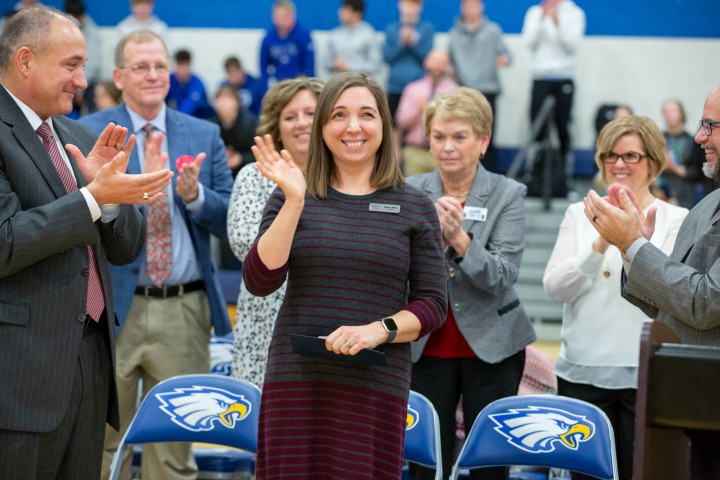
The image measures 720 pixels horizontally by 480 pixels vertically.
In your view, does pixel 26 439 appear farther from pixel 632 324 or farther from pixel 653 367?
pixel 632 324

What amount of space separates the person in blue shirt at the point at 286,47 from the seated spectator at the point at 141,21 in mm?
1282

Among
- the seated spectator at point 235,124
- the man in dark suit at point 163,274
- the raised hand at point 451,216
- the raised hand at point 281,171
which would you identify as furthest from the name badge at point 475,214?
the seated spectator at point 235,124

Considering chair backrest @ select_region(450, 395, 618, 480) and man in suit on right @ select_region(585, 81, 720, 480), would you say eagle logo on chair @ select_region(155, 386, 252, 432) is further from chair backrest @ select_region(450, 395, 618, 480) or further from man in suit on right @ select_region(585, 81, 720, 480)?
man in suit on right @ select_region(585, 81, 720, 480)

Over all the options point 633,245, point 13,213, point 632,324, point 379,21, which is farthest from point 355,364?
point 379,21

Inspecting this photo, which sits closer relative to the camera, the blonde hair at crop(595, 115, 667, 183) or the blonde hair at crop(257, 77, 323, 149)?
the blonde hair at crop(595, 115, 667, 183)

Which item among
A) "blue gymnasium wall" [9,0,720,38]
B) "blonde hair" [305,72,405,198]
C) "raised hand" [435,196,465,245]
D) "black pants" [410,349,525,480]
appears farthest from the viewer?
"blue gymnasium wall" [9,0,720,38]

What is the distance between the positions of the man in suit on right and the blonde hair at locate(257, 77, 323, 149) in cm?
155

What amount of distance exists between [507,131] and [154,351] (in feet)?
27.4

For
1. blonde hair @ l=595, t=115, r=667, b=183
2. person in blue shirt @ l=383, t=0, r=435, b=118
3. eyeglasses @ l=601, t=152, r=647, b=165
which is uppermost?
person in blue shirt @ l=383, t=0, r=435, b=118

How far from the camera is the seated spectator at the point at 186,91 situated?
1114 centimetres

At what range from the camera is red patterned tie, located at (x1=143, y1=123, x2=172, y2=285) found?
4.17 meters

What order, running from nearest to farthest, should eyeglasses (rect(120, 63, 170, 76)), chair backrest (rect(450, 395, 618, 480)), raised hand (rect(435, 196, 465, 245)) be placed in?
chair backrest (rect(450, 395, 618, 480))
raised hand (rect(435, 196, 465, 245))
eyeglasses (rect(120, 63, 170, 76))

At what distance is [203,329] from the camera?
434cm

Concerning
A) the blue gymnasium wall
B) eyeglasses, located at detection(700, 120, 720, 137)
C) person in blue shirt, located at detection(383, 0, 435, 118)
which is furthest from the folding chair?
the blue gymnasium wall
